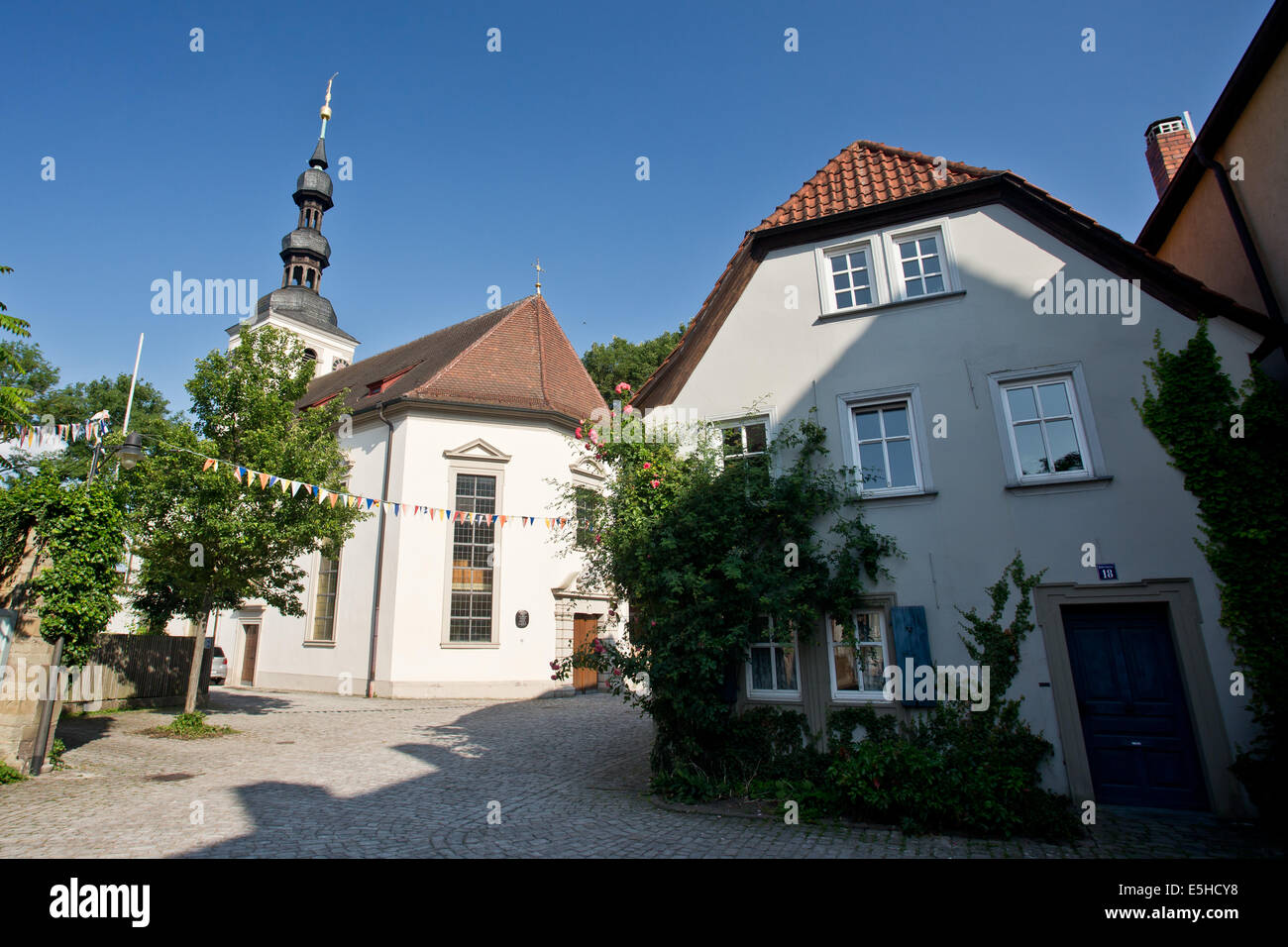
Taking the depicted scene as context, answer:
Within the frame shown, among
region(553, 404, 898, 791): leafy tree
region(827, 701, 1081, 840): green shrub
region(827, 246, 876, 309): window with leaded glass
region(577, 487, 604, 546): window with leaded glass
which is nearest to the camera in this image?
region(827, 701, 1081, 840): green shrub

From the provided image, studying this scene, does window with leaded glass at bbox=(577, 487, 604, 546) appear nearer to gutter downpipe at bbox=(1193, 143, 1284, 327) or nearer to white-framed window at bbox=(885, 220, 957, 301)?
white-framed window at bbox=(885, 220, 957, 301)

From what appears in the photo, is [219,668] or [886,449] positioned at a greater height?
[886,449]

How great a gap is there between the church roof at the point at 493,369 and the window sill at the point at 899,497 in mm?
13613

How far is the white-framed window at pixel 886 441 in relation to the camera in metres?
8.91

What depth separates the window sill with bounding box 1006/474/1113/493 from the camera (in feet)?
26.3

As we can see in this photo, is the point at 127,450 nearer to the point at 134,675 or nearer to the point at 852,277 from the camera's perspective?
the point at 134,675

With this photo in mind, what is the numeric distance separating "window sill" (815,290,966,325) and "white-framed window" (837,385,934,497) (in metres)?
1.24

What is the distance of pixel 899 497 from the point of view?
8750 millimetres

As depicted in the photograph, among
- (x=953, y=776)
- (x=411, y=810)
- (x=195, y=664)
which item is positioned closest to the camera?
(x=953, y=776)

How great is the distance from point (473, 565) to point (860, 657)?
13634mm

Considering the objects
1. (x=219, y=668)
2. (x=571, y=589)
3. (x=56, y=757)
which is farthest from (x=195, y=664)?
(x=219, y=668)

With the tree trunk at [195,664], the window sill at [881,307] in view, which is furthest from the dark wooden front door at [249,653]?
the window sill at [881,307]

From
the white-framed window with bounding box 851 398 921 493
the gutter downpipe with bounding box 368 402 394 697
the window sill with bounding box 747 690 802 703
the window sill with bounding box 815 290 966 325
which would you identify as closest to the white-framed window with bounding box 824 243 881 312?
the window sill with bounding box 815 290 966 325

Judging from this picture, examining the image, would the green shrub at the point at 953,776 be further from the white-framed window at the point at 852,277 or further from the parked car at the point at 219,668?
the parked car at the point at 219,668
